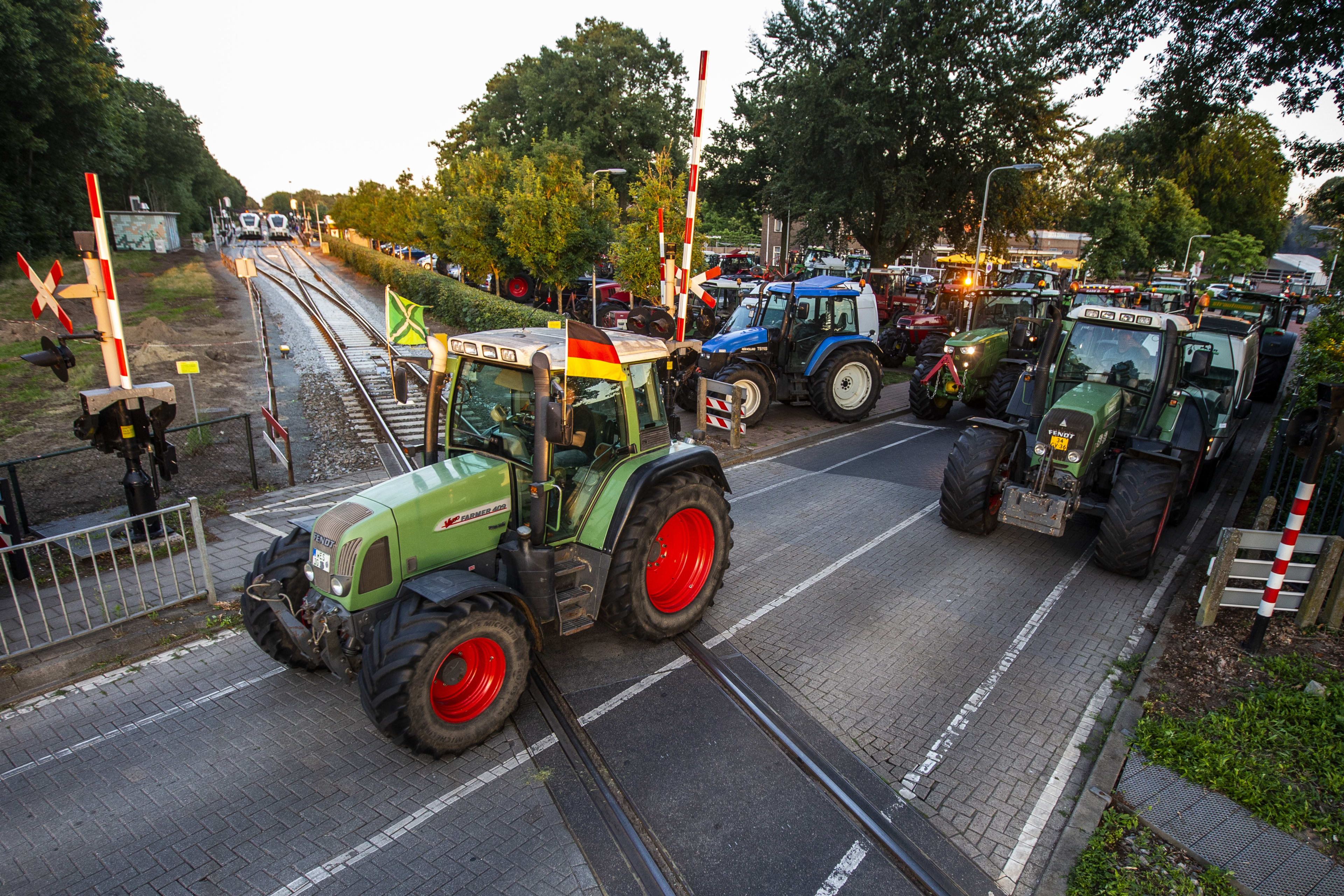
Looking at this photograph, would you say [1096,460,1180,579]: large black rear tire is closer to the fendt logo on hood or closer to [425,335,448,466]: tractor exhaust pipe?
the fendt logo on hood

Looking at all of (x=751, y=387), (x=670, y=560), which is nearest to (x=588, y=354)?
(x=670, y=560)

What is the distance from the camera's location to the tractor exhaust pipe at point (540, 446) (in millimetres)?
4277

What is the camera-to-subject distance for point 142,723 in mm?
4797

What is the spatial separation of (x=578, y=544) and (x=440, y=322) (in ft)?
72.7

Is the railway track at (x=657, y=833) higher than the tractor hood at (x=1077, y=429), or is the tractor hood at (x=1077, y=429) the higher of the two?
the tractor hood at (x=1077, y=429)

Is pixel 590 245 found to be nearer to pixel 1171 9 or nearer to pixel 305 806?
pixel 1171 9

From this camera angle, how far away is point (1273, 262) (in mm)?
63125

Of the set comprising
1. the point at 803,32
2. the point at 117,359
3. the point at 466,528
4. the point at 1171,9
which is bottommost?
the point at 466,528

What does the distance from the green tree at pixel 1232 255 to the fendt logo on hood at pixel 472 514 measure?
53.8m

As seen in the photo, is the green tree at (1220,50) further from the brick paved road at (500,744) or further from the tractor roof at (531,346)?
the tractor roof at (531,346)

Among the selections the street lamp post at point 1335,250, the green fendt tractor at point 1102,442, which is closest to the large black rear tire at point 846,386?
the green fendt tractor at point 1102,442

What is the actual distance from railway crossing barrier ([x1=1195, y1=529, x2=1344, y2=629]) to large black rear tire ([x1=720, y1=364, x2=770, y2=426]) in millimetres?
7228

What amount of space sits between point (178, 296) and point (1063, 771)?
3482 centimetres

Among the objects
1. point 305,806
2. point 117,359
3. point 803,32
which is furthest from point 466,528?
point 803,32
